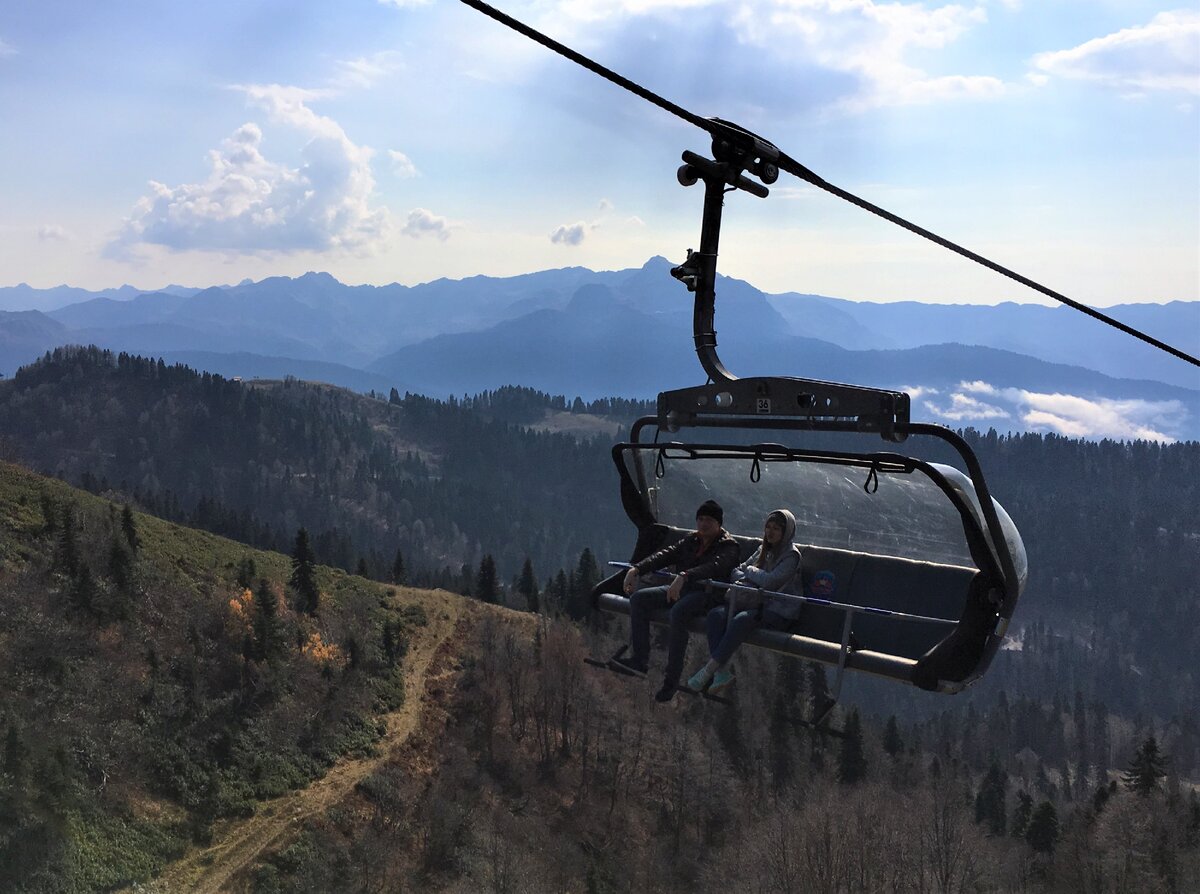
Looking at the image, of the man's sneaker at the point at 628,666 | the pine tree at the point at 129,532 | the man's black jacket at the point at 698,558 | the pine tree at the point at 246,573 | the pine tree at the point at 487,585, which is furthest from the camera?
the pine tree at the point at 487,585

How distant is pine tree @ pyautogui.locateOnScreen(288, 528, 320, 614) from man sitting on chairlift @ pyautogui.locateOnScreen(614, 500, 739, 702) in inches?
3185

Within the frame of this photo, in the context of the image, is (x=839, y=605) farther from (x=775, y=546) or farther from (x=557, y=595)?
(x=557, y=595)

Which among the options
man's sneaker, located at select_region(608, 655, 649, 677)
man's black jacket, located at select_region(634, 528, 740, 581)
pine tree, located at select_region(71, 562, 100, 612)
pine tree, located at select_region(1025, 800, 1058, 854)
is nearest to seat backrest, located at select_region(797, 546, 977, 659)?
man's black jacket, located at select_region(634, 528, 740, 581)

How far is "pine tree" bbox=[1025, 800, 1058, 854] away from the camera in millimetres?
99875

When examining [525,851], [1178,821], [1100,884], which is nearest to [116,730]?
[525,851]

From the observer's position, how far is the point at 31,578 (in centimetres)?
7169

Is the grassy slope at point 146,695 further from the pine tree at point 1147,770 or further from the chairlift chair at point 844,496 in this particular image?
the pine tree at point 1147,770

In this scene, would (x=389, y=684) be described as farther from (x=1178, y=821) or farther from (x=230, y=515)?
(x=230, y=515)

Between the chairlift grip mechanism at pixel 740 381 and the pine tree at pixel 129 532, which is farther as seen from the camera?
the pine tree at pixel 129 532

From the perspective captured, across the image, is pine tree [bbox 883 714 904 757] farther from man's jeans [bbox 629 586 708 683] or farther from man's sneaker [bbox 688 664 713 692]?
man's sneaker [bbox 688 664 713 692]

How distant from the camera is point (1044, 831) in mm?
100125

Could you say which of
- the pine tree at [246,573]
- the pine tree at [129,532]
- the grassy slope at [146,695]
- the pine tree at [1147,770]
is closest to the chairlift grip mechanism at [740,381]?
the grassy slope at [146,695]

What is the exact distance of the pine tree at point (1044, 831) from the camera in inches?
3932

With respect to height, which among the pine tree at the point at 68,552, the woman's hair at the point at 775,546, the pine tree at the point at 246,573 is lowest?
the pine tree at the point at 246,573
